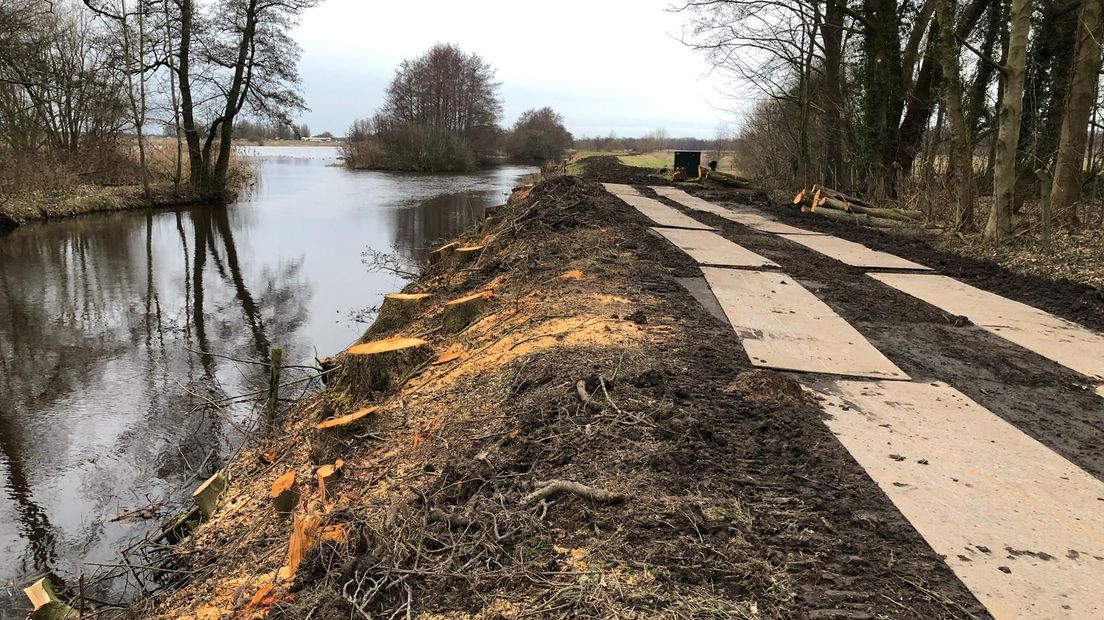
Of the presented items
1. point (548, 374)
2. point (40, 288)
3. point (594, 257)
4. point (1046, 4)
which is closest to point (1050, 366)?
point (548, 374)

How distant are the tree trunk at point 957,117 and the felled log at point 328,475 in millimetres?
9608

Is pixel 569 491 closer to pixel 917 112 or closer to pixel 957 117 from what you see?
pixel 957 117

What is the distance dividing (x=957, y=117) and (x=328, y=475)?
10.2m

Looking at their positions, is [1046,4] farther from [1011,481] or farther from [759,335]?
[1011,481]

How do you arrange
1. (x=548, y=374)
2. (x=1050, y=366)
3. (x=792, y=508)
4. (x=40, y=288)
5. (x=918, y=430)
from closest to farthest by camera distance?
(x=792, y=508) → (x=918, y=430) → (x=548, y=374) → (x=1050, y=366) → (x=40, y=288)

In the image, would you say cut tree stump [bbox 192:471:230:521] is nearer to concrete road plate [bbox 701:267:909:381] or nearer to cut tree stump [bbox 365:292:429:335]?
cut tree stump [bbox 365:292:429:335]

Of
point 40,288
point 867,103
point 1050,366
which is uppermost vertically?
point 867,103

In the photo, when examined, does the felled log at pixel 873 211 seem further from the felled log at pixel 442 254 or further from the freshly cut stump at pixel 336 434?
the freshly cut stump at pixel 336 434

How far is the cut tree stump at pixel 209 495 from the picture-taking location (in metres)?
4.34

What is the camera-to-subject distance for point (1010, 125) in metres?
8.40

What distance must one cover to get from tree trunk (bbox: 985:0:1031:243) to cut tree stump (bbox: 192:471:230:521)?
9.48 metres

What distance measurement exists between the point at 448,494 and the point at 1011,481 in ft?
8.57

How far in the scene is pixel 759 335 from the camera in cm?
499

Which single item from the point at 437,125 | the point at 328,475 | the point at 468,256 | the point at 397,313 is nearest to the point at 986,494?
the point at 328,475
